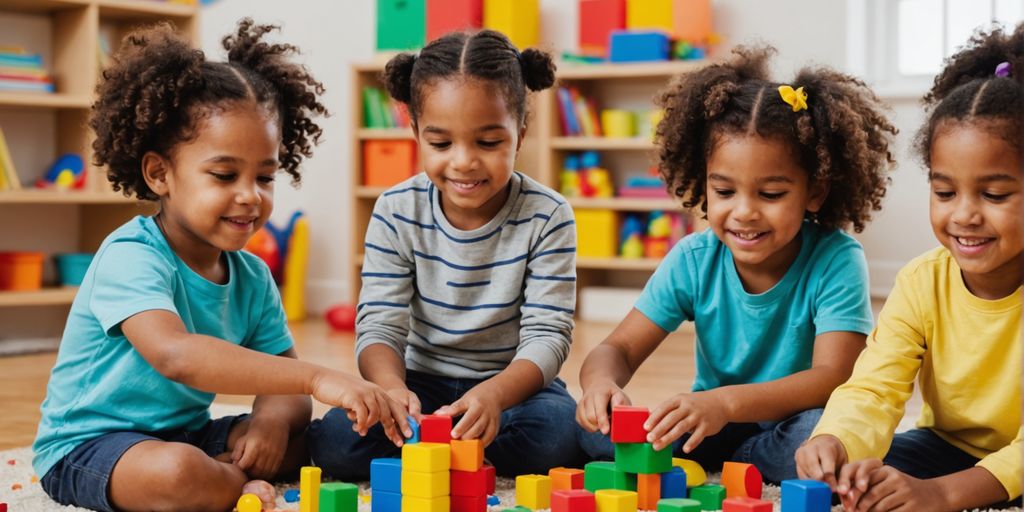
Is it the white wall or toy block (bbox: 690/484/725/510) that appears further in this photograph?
the white wall

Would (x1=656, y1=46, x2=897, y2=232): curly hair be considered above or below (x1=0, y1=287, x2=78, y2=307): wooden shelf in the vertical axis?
above

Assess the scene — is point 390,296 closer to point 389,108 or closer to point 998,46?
point 998,46

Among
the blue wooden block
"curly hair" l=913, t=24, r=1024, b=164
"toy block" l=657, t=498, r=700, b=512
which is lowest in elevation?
"toy block" l=657, t=498, r=700, b=512

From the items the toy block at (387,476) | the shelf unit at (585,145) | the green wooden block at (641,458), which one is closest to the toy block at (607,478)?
the green wooden block at (641,458)

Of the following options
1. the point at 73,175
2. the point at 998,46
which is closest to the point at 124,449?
the point at 998,46

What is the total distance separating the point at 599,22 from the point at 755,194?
2827 millimetres

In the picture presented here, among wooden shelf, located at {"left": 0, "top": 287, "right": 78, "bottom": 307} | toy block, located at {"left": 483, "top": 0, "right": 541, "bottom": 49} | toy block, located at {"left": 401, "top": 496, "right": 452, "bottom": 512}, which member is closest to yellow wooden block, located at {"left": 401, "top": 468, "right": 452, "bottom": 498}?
toy block, located at {"left": 401, "top": 496, "right": 452, "bottom": 512}

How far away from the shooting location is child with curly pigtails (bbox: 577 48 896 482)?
1.58 meters

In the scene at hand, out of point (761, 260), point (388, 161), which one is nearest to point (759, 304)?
point (761, 260)

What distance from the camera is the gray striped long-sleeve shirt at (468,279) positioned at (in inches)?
68.0

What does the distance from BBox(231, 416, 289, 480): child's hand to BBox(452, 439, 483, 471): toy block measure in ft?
1.21

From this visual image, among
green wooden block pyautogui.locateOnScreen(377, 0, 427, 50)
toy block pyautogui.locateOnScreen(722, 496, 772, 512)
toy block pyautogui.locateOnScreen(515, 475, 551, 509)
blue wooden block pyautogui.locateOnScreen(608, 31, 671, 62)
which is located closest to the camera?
toy block pyautogui.locateOnScreen(722, 496, 772, 512)

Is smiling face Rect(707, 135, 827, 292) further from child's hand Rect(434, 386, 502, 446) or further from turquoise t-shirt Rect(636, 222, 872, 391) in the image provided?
child's hand Rect(434, 386, 502, 446)

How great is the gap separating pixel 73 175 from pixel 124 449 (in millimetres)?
2341
